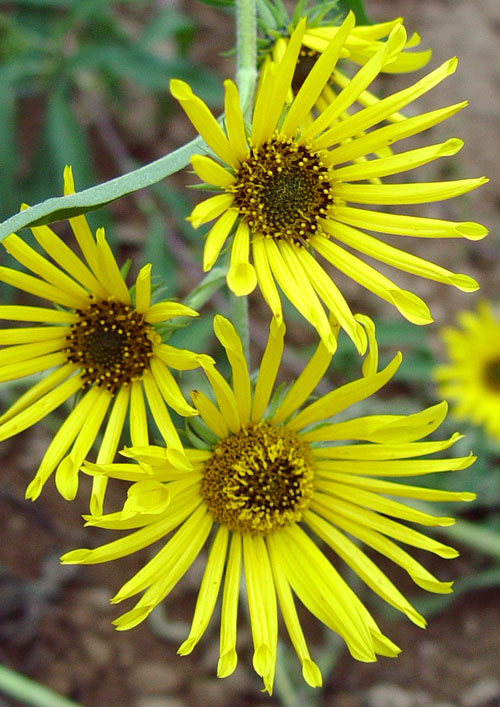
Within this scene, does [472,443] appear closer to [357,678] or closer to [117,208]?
[357,678]

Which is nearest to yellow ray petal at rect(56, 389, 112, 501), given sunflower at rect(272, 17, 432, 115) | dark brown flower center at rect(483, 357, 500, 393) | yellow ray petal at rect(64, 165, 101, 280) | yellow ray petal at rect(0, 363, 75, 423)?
yellow ray petal at rect(0, 363, 75, 423)

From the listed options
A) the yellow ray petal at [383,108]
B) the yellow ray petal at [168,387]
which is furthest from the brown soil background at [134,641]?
the yellow ray petal at [383,108]

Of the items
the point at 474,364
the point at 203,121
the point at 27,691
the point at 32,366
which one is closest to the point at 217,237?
the point at 203,121

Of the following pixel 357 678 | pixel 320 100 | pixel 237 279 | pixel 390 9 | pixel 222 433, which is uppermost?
pixel 390 9

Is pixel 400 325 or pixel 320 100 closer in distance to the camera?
pixel 320 100

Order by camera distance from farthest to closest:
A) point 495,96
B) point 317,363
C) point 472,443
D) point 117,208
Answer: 1. point 495,96
2. point 117,208
3. point 472,443
4. point 317,363

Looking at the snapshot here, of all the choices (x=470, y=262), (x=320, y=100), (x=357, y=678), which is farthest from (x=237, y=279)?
(x=470, y=262)

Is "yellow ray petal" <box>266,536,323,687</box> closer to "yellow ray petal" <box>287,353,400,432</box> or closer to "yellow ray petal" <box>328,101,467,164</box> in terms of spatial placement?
"yellow ray petal" <box>287,353,400,432</box>
